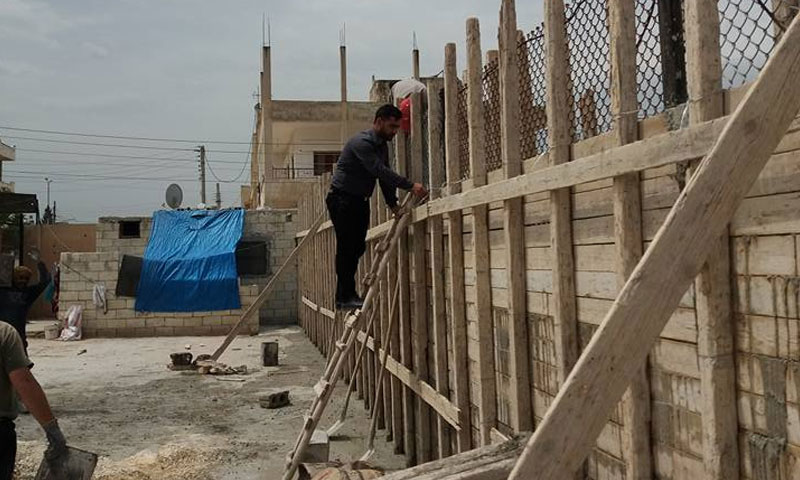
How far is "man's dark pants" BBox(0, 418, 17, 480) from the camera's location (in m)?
4.18

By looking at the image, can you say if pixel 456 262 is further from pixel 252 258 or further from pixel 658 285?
pixel 252 258

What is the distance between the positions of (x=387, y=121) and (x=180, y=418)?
15.0 feet

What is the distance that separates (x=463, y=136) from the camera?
4.53 metres

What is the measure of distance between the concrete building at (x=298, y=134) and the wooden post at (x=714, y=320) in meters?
25.2

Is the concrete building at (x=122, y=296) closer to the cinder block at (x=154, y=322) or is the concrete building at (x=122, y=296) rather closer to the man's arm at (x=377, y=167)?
the cinder block at (x=154, y=322)

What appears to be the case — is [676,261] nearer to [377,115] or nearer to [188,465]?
[377,115]

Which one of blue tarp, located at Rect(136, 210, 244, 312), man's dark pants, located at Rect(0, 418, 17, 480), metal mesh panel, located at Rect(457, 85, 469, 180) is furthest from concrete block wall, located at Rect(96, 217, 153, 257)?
metal mesh panel, located at Rect(457, 85, 469, 180)

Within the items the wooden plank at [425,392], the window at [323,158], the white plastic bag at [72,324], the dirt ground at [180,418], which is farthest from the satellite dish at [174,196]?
the wooden plank at [425,392]

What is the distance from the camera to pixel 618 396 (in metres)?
1.46

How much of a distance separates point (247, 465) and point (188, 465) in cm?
53

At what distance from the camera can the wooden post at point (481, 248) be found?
374 centimetres

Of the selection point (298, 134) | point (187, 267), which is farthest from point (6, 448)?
point (298, 134)

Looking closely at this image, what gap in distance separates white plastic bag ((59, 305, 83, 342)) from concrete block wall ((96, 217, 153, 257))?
176 cm

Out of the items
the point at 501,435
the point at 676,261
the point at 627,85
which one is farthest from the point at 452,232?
the point at 676,261
